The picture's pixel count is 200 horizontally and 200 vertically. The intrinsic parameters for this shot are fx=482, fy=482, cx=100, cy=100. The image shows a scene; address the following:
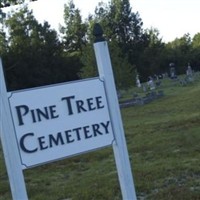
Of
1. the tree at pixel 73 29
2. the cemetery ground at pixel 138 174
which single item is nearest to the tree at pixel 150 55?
the tree at pixel 73 29

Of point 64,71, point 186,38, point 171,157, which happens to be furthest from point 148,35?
point 171,157

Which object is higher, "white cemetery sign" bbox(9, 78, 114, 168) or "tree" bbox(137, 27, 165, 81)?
"tree" bbox(137, 27, 165, 81)

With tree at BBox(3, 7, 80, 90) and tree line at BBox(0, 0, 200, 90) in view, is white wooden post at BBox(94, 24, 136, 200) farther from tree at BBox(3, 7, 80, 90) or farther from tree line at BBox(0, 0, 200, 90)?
tree at BBox(3, 7, 80, 90)

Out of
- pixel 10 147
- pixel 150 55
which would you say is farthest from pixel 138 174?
pixel 150 55

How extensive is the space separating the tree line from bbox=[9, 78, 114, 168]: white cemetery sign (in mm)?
27801

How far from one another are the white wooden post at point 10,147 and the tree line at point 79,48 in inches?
1110

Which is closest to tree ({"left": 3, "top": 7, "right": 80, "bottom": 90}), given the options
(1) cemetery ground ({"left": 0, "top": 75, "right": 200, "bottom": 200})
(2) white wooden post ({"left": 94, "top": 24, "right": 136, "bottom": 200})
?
(1) cemetery ground ({"left": 0, "top": 75, "right": 200, "bottom": 200})

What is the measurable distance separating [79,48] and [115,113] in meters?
55.5

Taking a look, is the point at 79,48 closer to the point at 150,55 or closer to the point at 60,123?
the point at 150,55

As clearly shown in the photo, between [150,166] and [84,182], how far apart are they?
3.89 feet

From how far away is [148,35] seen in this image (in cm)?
6488

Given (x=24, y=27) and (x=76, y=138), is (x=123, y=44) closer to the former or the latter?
(x=24, y=27)

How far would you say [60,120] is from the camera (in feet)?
11.0

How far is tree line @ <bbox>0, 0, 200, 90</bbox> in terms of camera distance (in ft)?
134
